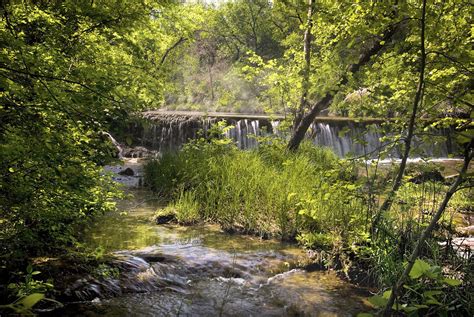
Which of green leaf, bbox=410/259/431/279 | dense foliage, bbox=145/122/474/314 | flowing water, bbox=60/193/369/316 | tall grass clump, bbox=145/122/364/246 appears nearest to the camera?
green leaf, bbox=410/259/431/279

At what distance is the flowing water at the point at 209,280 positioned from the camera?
11.7 feet

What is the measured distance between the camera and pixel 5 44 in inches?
107

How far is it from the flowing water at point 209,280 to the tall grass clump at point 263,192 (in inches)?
16.2

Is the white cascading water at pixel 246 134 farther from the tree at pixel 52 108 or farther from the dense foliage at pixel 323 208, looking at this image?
the tree at pixel 52 108

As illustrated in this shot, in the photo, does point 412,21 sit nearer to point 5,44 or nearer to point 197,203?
point 5,44

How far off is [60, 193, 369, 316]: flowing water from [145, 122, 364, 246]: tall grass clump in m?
0.41

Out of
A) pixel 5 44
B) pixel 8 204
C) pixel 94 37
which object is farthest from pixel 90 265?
pixel 94 37

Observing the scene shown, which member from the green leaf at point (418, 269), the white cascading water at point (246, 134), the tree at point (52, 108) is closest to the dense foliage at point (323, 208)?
the green leaf at point (418, 269)

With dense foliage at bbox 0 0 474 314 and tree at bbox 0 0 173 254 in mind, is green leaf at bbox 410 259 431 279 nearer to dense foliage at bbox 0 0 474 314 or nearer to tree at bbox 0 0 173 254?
dense foliage at bbox 0 0 474 314

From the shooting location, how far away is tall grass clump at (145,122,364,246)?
5.02 m

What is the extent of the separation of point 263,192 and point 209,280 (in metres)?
2.63

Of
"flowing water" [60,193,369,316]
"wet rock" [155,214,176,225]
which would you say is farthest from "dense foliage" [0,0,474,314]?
"flowing water" [60,193,369,316]

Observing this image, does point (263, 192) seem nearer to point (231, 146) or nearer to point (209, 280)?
point (209, 280)

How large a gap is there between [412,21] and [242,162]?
531cm
